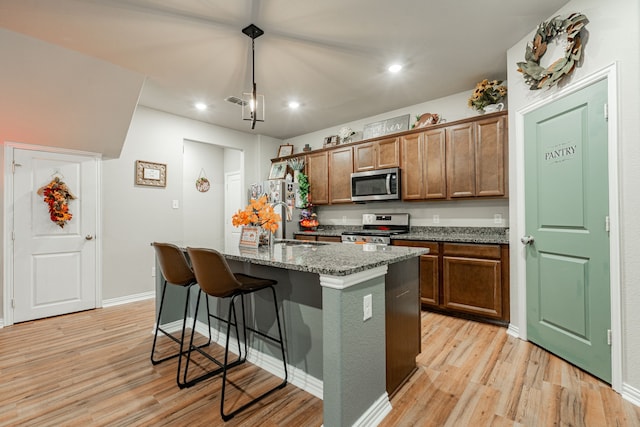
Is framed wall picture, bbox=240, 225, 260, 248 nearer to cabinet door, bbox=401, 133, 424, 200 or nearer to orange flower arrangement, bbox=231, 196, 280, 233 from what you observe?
orange flower arrangement, bbox=231, 196, 280, 233

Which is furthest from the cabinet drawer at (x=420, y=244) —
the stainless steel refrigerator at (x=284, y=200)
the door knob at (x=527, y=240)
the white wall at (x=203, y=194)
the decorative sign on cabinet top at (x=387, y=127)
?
the white wall at (x=203, y=194)

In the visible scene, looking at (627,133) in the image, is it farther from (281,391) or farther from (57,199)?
(57,199)

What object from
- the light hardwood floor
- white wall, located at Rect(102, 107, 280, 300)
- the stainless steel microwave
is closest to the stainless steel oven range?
the stainless steel microwave

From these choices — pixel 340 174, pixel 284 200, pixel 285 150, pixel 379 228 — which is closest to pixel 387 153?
pixel 340 174

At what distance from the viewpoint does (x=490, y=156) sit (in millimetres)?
3258

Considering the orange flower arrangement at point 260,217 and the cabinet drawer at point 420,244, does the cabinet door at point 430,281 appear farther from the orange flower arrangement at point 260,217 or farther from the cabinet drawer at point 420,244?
the orange flower arrangement at point 260,217

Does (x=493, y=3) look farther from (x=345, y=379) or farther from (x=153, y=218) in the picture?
(x=153, y=218)

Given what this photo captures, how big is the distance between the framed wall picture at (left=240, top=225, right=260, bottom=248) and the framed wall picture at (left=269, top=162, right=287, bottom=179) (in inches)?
123

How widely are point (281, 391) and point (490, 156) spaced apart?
9.96 feet

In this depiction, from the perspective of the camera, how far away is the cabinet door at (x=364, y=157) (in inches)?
170

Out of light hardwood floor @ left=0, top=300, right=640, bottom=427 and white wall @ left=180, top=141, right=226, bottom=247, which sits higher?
white wall @ left=180, top=141, right=226, bottom=247

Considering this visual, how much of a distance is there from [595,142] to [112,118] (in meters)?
4.56

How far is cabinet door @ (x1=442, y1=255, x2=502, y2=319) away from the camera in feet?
9.82

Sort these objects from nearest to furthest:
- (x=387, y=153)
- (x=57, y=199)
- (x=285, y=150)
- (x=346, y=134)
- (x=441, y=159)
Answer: (x=57, y=199) < (x=441, y=159) < (x=387, y=153) < (x=346, y=134) < (x=285, y=150)
